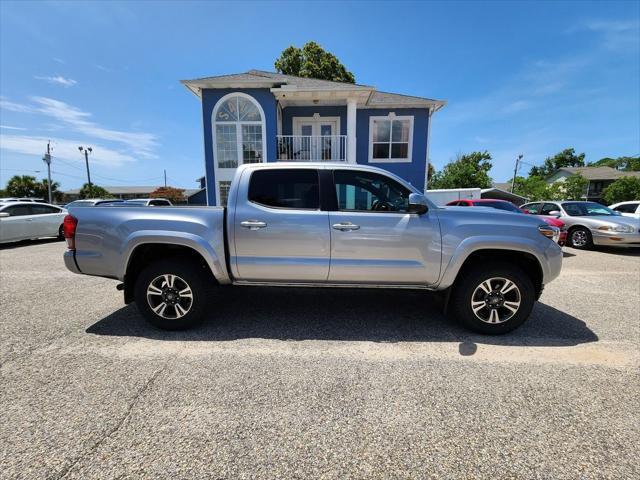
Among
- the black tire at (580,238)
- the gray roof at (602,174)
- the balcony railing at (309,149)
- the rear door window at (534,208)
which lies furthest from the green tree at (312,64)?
the gray roof at (602,174)

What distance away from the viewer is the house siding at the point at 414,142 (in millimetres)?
14016

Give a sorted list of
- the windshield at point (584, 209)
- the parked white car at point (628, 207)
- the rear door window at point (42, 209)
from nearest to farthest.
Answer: the windshield at point (584, 209)
the parked white car at point (628, 207)
the rear door window at point (42, 209)

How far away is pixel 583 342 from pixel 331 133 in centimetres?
1322

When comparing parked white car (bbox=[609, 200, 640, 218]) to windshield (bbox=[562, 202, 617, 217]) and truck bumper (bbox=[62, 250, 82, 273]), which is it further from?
truck bumper (bbox=[62, 250, 82, 273])

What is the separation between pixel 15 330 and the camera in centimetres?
357

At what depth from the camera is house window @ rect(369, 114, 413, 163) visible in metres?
14.2

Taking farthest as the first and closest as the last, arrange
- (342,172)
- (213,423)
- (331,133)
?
(331,133) < (342,172) < (213,423)

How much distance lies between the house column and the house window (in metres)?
1.55

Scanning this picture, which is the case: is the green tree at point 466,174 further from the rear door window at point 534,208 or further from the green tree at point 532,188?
the rear door window at point 534,208

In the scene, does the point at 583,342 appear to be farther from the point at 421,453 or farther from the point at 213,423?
the point at 213,423

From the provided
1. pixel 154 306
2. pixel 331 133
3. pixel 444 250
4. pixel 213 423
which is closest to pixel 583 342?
pixel 444 250

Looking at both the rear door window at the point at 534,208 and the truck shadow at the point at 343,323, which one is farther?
the rear door window at the point at 534,208

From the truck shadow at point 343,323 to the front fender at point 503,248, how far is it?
2.20ft

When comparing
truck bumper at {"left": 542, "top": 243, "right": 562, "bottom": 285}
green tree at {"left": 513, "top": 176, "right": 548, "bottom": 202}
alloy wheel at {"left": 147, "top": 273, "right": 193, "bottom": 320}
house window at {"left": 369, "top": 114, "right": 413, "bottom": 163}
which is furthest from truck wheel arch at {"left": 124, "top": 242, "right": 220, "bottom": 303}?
green tree at {"left": 513, "top": 176, "right": 548, "bottom": 202}
